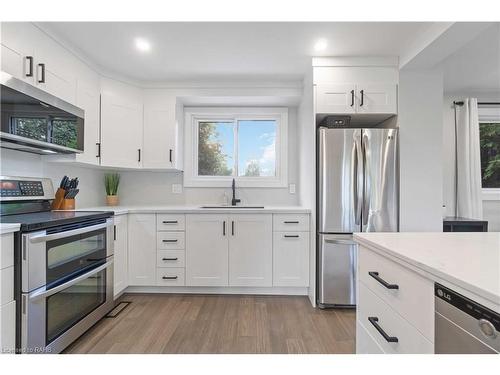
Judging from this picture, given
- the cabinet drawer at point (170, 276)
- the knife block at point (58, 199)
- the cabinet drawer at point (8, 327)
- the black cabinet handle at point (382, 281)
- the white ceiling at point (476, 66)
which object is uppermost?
the white ceiling at point (476, 66)

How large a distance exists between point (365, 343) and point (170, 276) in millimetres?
1996

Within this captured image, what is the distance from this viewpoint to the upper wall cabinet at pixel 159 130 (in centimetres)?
294

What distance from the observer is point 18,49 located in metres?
1.75

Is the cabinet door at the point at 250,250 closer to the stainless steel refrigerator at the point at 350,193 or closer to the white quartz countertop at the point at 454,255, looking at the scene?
the stainless steel refrigerator at the point at 350,193

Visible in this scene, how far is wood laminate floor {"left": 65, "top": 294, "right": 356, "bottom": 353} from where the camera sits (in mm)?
1779

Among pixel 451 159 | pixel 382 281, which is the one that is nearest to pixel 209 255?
pixel 382 281

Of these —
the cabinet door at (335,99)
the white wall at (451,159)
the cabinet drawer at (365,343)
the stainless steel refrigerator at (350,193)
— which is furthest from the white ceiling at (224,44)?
the cabinet drawer at (365,343)

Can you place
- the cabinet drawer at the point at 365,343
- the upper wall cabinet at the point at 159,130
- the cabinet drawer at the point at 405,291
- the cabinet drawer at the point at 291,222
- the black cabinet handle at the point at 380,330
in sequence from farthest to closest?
the upper wall cabinet at the point at 159,130 < the cabinet drawer at the point at 291,222 < the cabinet drawer at the point at 365,343 < the black cabinet handle at the point at 380,330 < the cabinet drawer at the point at 405,291

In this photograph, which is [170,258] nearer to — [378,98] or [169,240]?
[169,240]

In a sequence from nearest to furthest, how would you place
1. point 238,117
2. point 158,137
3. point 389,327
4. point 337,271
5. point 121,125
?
point 389,327, point 337,271, point 121,125, point 158,137, point 238,117

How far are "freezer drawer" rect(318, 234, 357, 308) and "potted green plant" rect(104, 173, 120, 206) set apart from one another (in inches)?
95.9

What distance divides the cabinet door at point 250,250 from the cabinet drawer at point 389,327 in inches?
56.0

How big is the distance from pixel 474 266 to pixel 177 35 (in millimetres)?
2326
